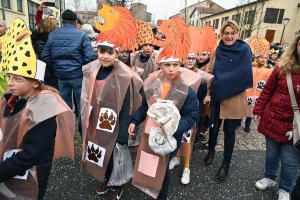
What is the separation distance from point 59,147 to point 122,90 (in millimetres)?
823

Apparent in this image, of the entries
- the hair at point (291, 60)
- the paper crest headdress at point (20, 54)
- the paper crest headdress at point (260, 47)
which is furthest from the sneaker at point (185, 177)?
the paper crest headdress at point (260, 47)

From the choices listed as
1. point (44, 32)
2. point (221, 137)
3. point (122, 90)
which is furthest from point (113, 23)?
point (221, 137)

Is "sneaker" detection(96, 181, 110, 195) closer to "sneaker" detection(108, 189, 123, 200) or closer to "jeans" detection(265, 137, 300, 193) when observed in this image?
"sneaker" detection(108, 189, 123, 200)

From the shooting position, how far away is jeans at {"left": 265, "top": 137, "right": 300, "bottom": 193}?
235cm

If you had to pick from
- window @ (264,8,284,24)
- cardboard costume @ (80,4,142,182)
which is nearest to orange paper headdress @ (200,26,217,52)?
cardboard costume @ (80,4,142,182)

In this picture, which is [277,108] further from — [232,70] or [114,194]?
[114,194]

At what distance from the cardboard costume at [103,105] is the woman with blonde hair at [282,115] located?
4.94 feet

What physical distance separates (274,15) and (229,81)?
114ft

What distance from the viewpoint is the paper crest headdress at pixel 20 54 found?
4.63 ft

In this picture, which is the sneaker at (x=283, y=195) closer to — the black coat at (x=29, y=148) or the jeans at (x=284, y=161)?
→ the jeans at (x=284, y=161)

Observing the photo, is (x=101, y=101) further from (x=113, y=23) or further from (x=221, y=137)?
(x=221, y=137)

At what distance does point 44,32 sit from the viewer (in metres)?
4.01

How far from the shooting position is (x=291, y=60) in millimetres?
2271

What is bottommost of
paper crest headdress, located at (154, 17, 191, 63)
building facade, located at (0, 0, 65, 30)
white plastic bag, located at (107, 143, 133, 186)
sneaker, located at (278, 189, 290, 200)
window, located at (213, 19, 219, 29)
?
sneaker, located at (278, 189, 290, 200)
